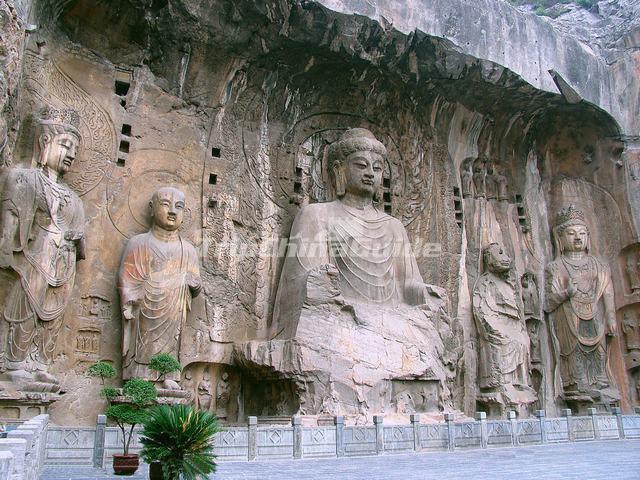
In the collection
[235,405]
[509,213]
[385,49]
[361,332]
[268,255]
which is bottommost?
[235,405]

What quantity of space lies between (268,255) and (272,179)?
120 centimetres

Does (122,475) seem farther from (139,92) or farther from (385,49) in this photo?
(385,49)

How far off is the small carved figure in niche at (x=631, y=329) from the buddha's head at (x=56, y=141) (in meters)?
9.08

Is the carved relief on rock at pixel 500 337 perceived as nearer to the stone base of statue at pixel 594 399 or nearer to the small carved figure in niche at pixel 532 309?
the small carved figure in niche at pixel 532 309

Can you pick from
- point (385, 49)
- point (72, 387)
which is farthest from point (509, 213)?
point (72, 387)

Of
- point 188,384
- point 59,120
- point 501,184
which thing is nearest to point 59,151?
point 59,120

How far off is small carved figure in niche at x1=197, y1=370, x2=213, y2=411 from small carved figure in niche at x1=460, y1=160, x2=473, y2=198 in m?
5.42

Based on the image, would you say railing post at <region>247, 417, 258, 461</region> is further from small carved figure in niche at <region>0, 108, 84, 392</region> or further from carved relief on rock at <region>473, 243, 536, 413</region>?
carved relief on rock at <region>473, 243, 536, 413</region>

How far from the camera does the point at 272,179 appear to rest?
378 inches

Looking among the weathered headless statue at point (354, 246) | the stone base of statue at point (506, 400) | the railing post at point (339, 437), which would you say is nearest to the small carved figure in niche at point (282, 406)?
the weathered headless statue at point (354, 246)

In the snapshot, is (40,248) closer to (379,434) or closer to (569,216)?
(379,434)

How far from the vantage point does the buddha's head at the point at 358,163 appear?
9.27m

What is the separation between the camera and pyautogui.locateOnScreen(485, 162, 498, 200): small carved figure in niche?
11.4 meters

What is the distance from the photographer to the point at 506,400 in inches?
372
